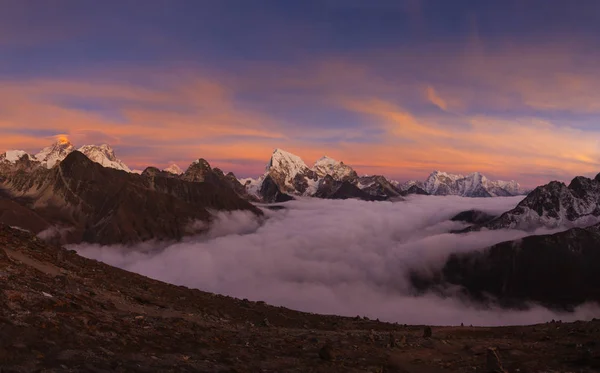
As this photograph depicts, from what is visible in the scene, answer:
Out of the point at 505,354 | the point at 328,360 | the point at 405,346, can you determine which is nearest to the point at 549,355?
the point at 505,354

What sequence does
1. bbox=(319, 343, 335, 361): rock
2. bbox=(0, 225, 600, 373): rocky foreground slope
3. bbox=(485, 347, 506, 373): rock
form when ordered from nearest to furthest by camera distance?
bbox=(0, 225, 600, 373): rocky foreground slope < bbox=(485, 347, 506, 373): rock < bbox=(319, 343, 335, 361): rock

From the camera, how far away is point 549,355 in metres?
28.0

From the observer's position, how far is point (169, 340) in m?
22.8

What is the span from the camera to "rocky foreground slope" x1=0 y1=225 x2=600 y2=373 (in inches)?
679

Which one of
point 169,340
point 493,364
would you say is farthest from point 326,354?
point 493,364

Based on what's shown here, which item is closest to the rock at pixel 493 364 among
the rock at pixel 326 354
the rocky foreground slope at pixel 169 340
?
the rocky foreground slope at pixel 169 340

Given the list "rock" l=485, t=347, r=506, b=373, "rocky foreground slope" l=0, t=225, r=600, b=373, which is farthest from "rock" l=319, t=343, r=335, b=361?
"rock" l=485, t=347, r=506, b=373

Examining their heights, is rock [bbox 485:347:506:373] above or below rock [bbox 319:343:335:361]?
above

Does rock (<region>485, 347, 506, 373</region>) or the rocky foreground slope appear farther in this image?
rock (<region>485, 347, 506, 373</region>)

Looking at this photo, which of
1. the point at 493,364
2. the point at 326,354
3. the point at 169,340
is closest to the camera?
the point at 169,340

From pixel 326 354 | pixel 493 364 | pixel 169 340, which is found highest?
pixel 493 364

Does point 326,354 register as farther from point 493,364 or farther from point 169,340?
point 493,364

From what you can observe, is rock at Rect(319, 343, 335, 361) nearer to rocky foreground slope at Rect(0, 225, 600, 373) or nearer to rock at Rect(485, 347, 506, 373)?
rocky foreground slope at Rect(0, 225, 600, 373)

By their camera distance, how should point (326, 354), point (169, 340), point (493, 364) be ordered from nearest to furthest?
point (169, 340)
point (493, 364)
point (326, 354)
